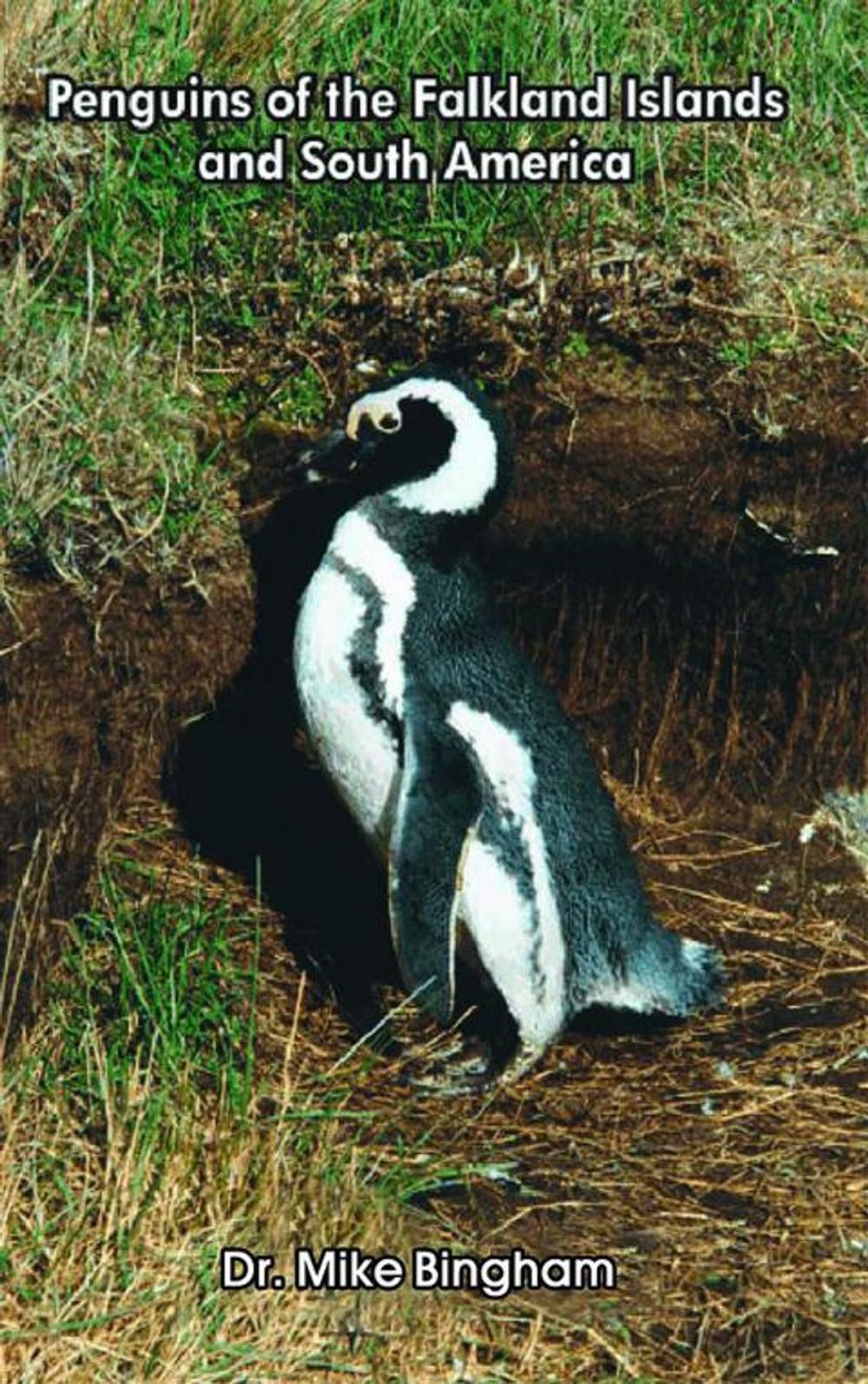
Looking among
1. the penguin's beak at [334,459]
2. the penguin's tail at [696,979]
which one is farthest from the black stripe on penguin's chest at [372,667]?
the penguin's tail at [696,979]

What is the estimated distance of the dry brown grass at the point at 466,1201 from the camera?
3.31m

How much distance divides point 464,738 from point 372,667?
211 millimetres

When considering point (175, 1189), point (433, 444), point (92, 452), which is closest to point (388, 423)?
point (433, 444)

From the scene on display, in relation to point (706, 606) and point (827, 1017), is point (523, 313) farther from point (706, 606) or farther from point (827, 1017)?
point (827, 1017)

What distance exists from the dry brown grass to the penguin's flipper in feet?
0.70

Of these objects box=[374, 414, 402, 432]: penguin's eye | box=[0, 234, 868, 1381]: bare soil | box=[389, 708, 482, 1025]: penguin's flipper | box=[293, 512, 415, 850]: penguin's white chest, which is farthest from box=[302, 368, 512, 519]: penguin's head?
box=[389, 708, 482, 1025]: penguin's flipper

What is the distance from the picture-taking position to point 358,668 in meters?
4.23

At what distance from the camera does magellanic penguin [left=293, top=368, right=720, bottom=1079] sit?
4195 mm

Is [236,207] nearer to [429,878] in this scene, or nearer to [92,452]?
[92,452]

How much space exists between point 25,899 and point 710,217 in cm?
232

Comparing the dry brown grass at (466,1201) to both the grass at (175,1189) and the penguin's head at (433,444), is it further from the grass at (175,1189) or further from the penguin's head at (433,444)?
the penguin's head at (433,444)

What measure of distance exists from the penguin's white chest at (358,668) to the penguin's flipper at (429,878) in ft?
0.49

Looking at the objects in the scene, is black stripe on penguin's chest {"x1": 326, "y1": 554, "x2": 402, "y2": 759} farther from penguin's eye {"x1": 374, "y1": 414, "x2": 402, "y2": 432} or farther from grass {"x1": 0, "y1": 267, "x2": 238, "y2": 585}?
grass {"x1": 0, "y1": 267, "x2": 238, "y2": 585}

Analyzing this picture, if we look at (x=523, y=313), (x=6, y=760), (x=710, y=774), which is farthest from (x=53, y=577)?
(x=710, y=774)
